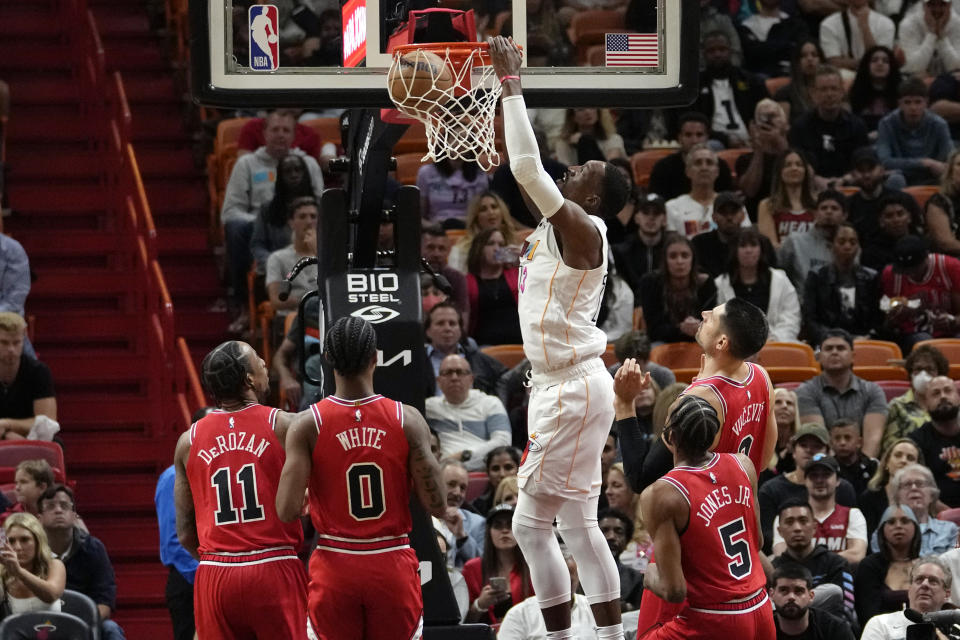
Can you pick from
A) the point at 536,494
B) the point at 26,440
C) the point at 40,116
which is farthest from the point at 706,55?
the point at 536,494

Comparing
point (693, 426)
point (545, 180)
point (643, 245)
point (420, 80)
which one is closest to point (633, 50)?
point (420, 80)

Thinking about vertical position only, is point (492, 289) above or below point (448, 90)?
below

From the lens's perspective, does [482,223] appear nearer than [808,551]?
No

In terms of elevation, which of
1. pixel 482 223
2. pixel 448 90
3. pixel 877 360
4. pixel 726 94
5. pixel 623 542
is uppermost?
pixel 726 94

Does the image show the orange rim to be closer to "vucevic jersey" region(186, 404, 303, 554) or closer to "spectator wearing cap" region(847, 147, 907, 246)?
"vucevic jersey" region(186, 404, 303, 554)

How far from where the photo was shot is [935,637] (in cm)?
685

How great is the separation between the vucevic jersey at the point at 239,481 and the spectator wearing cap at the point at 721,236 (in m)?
6.85

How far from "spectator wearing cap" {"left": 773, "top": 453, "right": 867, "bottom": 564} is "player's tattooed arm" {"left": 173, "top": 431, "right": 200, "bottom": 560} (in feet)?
15.4

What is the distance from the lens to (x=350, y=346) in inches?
258

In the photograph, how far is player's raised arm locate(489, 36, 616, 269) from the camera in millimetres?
6652

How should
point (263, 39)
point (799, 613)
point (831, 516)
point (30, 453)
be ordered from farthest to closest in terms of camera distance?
1. point (30, 453)
2. point (831, 516)
3. point (799, 613)
4. point (263, 39)

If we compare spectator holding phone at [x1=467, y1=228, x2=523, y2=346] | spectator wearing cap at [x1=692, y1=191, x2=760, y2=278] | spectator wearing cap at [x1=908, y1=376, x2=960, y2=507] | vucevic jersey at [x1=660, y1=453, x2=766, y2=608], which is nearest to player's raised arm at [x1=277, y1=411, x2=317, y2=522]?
vucevic jersey at [x1=660, y1=453, x2=766, y2=608]

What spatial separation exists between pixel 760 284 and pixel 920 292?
135 cm

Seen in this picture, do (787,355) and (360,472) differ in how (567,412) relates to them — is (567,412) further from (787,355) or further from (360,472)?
(787,355)
